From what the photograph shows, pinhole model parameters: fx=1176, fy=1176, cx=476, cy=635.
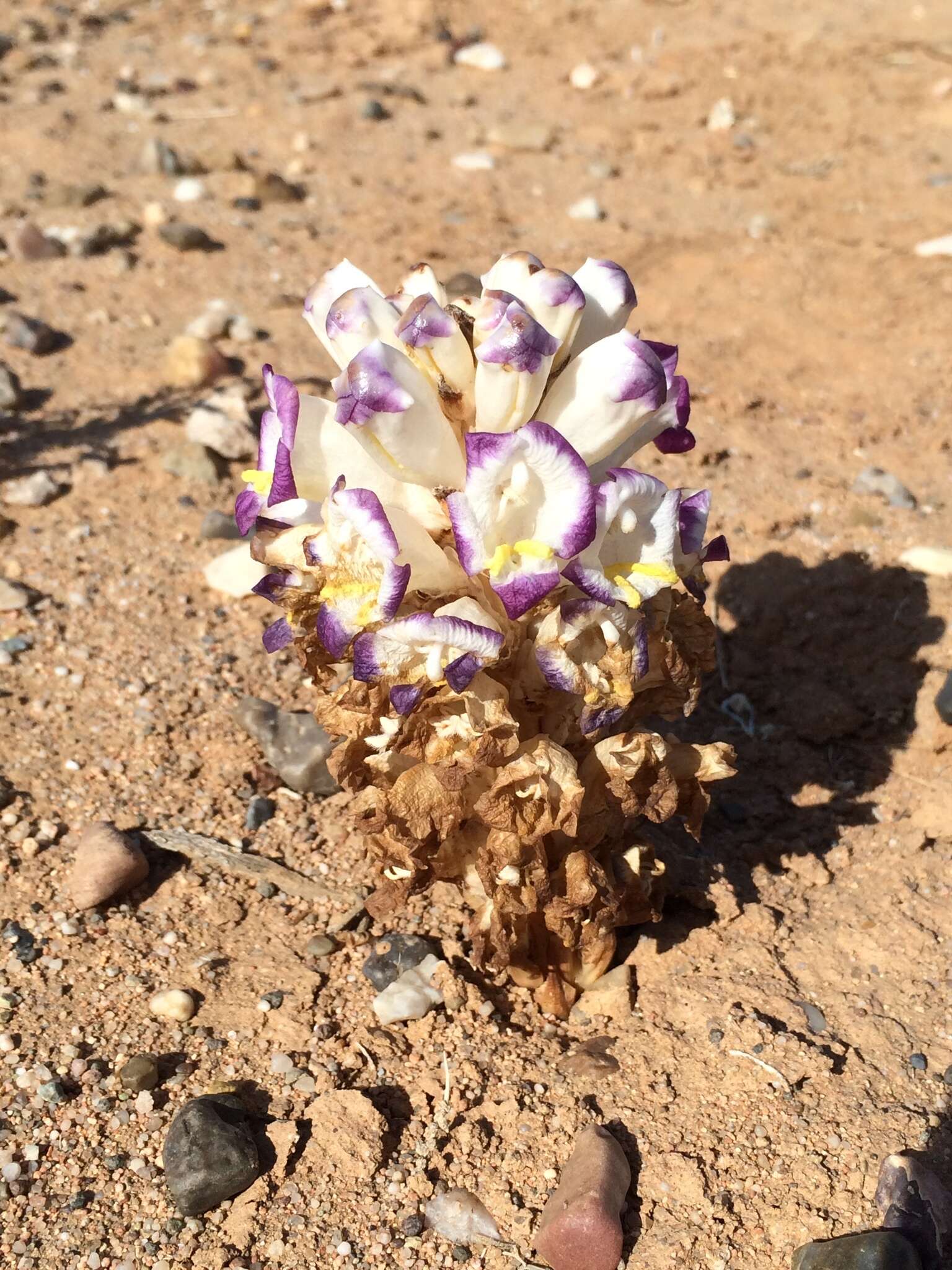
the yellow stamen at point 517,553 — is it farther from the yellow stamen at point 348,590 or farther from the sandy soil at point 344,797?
the sandy soil at point 344,797

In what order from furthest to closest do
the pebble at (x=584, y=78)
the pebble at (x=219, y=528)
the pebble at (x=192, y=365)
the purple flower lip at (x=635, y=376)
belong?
the pebble at (x=584, y=78), the pebble at (x=192, y=365), the pebble at (x=219, y=528), the purple flower lip at (x=635, y=376)

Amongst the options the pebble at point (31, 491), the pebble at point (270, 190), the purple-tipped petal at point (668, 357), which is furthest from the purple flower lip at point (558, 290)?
the pebble at point (270, 190)

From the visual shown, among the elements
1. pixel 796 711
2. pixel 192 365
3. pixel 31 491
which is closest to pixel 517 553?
pixel 796 711

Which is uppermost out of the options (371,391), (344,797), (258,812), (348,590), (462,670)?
(371,391)

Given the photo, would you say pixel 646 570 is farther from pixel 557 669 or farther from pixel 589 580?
pixel 557 669

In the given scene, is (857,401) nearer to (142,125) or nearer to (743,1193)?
(743,1193)

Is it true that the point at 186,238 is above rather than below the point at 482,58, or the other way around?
above

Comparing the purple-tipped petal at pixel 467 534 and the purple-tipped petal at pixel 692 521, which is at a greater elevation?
the purple-tipped petal at pixel 467 534
